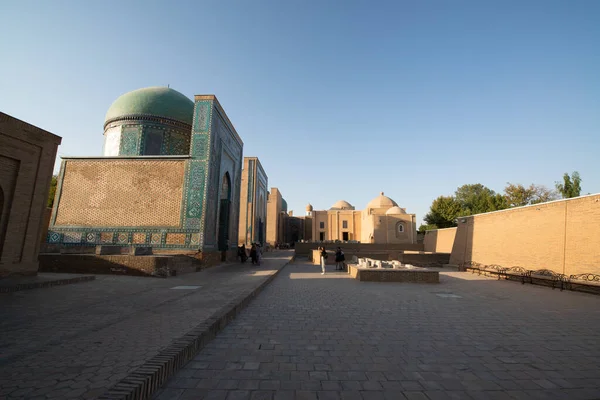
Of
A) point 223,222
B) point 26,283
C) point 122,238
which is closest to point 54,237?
point 122,238

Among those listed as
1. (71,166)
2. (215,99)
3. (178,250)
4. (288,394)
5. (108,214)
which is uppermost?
(215,99)

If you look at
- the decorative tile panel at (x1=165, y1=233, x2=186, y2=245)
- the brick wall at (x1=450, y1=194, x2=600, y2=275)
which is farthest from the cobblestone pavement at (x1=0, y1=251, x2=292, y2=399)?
the brick wall at (x1=450, y1=194, x2=600, y2=275)

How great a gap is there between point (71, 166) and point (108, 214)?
307 centimetres

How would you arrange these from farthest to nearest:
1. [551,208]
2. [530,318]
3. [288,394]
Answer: [551,208]
[530,318]
[288,394]

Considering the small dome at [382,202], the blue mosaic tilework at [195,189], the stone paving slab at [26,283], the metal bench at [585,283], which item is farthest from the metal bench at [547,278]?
the small dome at [382,202]

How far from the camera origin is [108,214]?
41.7ft

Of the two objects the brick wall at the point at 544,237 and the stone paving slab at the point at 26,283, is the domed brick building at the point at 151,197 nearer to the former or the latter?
the stone paving slab at the point at 26,283

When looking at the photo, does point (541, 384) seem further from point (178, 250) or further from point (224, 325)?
point (178, 250)

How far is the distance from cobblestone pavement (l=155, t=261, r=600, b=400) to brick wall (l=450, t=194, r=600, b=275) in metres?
5.40

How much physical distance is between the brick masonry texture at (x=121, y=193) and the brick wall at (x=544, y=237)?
45.2 feet

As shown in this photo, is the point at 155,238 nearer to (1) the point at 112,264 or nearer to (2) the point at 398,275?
(1) the point at 112,264

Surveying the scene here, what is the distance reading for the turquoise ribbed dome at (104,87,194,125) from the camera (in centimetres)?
1617

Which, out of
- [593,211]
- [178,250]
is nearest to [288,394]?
[178,250]

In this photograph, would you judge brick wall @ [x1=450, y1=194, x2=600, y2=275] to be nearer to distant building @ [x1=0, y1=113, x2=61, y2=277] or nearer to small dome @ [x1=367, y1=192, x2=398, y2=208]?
distant building @ [x1=0, y1=113, x2=61, y2=277]
